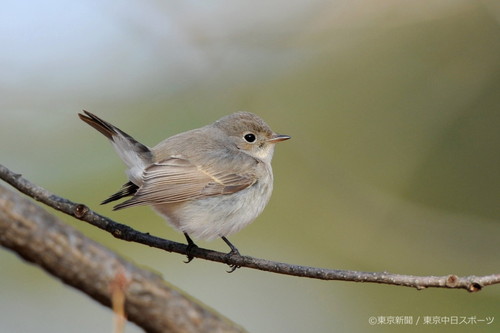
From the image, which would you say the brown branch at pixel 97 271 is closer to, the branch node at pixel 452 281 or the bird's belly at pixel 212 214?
the branch node at pixel 452 281

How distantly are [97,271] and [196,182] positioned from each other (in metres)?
2.12

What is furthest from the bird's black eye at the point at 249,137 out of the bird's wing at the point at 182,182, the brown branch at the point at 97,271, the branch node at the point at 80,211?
the brown branch at the point at 97,271

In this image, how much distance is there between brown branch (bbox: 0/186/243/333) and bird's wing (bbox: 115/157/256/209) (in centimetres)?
155

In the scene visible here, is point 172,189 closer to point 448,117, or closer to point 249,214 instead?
point 249,214

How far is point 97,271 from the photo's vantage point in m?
1.49

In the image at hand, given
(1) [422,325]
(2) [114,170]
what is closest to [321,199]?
(1) [422,325]

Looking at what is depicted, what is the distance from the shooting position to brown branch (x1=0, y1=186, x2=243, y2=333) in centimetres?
149

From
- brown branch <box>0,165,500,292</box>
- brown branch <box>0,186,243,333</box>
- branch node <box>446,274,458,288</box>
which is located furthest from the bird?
brown branch <box>0,186,243,333</box>

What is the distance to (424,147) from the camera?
15.8ft

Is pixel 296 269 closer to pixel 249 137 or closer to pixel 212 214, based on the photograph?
→ pixel 212 214

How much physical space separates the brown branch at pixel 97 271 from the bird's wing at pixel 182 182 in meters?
1.55

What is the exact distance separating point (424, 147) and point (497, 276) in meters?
2.59

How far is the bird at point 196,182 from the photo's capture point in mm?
3340

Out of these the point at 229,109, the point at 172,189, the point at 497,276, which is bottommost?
the point at 497,276
